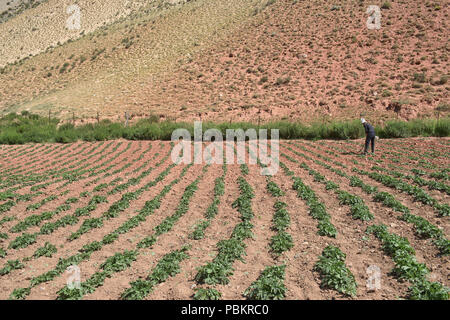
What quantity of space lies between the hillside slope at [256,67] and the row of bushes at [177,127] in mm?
5494

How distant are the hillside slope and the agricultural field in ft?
65.4

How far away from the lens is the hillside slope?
115 feet

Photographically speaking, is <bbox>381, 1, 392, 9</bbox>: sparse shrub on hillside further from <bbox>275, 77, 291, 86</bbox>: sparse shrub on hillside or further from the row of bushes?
the row of bushes

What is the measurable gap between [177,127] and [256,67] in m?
18.8

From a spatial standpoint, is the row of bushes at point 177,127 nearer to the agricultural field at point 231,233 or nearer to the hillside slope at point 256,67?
the hillside slope at point 256,67

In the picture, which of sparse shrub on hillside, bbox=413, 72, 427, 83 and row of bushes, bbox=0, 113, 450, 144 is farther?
sparse shrub on hillside, bbox=413, 72, 427, 83

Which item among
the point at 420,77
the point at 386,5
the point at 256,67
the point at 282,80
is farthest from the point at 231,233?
the point at 386,5

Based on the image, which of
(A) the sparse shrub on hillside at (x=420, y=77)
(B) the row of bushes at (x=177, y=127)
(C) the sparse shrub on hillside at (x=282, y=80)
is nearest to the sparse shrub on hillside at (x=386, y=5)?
(A) the sparse shrub on hillside at (x=420, y=77)

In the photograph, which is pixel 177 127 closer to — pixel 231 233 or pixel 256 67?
pixel 256 67

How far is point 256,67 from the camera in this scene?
43094 millimetres

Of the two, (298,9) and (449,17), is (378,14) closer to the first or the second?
(449,17)

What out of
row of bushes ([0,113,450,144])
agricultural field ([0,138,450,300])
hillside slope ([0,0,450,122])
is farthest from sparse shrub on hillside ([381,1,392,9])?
agricultural field ([0,138,450,300])
